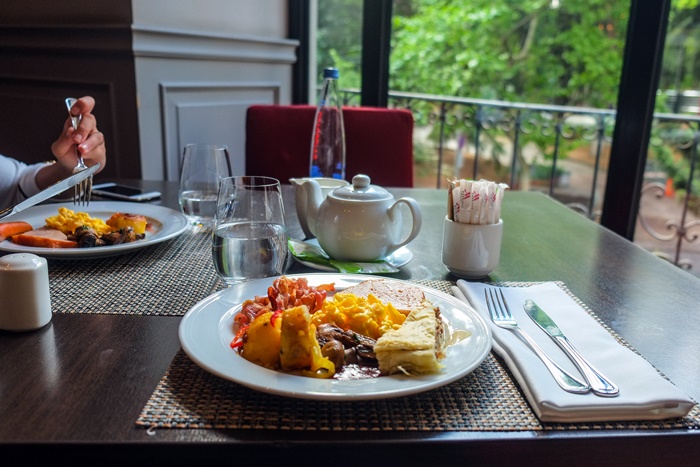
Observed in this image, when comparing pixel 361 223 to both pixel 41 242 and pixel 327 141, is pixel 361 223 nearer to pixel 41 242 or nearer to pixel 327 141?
pixel 41 242

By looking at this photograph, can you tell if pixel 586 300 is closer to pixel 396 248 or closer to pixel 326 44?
pixel 396 248

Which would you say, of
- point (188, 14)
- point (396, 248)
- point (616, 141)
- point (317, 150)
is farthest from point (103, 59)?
point (616, 141)

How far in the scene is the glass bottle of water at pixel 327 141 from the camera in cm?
164

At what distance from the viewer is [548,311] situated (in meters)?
0.87

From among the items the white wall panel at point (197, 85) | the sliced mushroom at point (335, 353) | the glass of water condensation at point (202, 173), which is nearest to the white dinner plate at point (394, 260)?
the glass of water condensation at point (202, 173)

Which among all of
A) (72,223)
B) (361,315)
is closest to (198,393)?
(361,315)

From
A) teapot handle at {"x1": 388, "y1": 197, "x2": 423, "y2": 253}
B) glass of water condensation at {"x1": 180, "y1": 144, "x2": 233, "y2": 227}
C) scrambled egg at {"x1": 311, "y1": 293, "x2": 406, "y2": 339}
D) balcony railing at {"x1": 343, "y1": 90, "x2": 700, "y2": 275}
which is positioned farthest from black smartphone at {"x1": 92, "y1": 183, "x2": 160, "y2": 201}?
balcony railing at {"x1": 343, "y1": 90, "x2": 700, "y2": 275}

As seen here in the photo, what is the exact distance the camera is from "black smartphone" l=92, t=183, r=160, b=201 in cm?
150

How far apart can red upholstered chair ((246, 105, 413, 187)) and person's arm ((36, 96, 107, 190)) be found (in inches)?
26.0

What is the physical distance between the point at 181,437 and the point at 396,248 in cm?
60

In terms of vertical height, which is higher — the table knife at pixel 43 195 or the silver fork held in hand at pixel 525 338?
the table knife at pixel 43 195

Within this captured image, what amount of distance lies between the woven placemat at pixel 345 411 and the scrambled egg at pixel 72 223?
0.58 meters

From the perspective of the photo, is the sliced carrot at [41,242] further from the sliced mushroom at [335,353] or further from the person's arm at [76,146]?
the sliced mushroom at [335,353]

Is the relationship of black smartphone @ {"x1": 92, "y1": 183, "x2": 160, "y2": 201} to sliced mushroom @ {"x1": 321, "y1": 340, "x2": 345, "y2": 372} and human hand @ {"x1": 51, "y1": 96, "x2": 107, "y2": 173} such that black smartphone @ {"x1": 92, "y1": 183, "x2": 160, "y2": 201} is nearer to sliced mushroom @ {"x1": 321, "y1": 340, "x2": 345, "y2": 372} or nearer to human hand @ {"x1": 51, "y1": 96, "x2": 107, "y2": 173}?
human hand @ {"x1": 51, "y1": 96, "x2": 107, "y2": 173}
